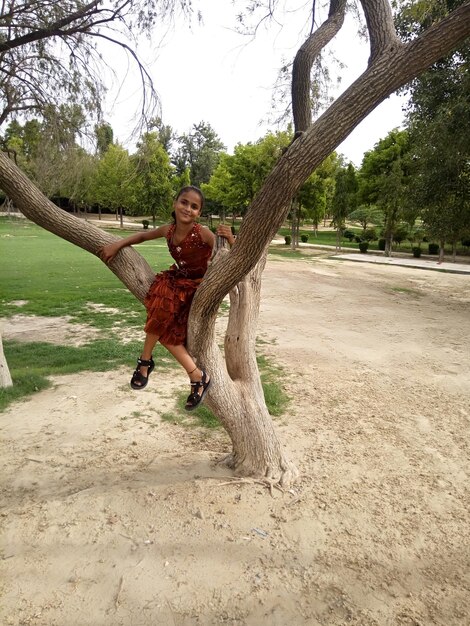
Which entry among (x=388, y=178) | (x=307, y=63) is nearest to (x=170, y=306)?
(x=307, y=63)

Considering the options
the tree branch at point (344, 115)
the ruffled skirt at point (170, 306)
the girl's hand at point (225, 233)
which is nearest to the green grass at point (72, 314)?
the ruffled skirt at point (170, 306)

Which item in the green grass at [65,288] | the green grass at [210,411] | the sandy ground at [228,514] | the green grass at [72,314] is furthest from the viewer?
the green grass at [65,288]

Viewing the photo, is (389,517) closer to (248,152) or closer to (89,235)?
(89,235)

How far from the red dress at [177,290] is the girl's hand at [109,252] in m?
0.32

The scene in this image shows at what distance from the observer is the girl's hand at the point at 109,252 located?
112 inches

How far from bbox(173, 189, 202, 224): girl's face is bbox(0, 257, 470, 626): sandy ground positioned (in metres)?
2.14

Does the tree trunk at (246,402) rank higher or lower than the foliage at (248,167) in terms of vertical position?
lower

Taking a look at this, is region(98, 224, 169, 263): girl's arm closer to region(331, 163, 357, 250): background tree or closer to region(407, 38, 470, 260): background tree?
region(407, 38, 470, 260): background tree

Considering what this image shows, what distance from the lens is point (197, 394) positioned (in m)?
2.88

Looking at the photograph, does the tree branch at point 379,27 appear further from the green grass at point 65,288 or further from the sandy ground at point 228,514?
the green grass at point 65,288

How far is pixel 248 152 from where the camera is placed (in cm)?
2752

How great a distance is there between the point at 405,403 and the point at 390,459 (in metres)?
1.59

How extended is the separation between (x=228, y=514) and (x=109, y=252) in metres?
2.08

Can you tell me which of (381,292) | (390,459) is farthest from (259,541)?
(381,292)
